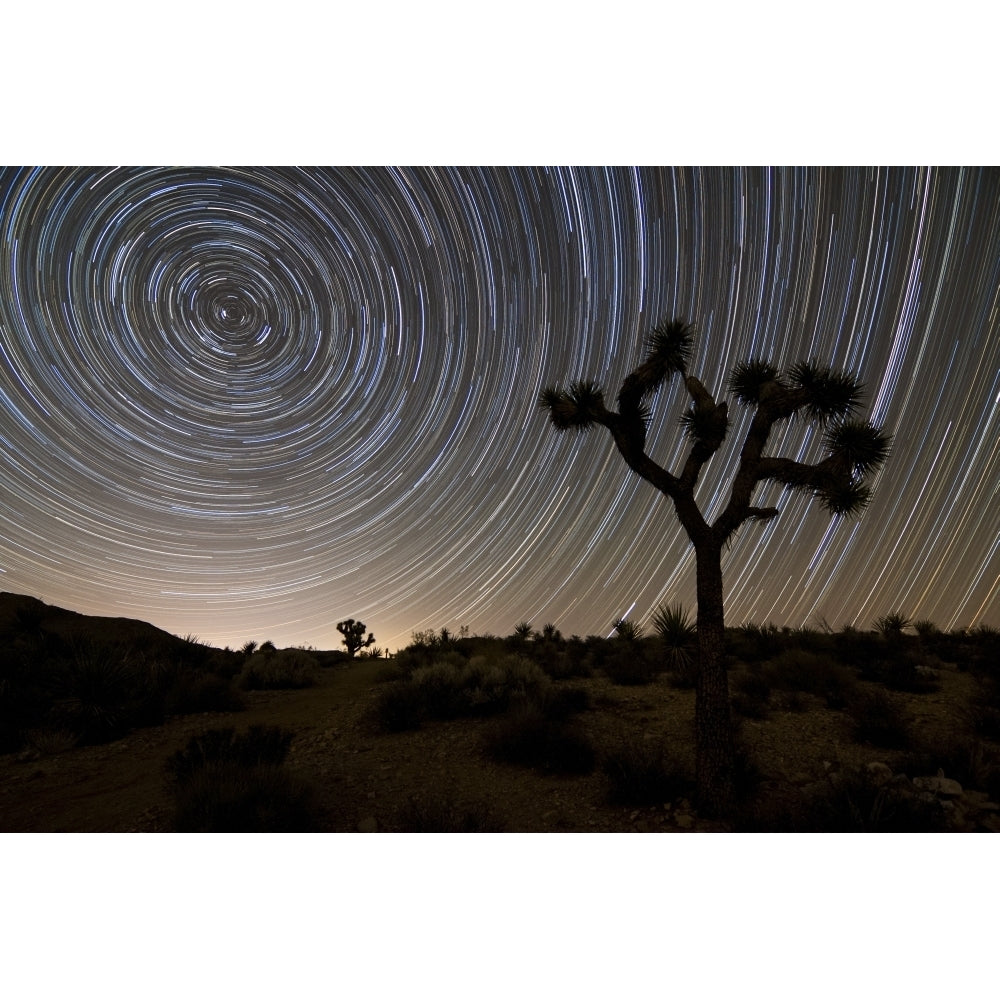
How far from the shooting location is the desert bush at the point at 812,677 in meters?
10.6

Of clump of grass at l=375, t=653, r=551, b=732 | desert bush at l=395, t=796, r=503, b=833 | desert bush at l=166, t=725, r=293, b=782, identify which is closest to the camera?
desert bush at l=395, t=796, r=503, b=833

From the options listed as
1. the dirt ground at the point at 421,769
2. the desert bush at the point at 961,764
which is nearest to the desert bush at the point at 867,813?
the dirt ground at the point at 421,769

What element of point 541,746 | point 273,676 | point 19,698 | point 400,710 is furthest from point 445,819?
point 273,676

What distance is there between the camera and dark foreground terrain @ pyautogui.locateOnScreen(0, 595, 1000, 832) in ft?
18.2

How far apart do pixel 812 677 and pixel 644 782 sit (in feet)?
27.6

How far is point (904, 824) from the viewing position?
16.3ft

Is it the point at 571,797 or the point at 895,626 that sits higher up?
the point at 895,626

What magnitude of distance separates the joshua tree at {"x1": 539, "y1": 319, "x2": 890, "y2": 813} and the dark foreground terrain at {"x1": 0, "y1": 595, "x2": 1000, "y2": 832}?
1.00 meters

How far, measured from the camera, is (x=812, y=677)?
38.5 feet

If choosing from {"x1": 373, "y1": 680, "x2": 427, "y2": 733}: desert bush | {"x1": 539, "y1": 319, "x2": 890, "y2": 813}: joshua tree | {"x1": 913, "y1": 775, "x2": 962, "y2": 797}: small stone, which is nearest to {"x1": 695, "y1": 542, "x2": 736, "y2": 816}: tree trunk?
{"x1": 539, "y1": 319, "x2": 890, "y2": 813}: joshua tree

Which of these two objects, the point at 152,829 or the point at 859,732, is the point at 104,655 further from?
the point at 859,732

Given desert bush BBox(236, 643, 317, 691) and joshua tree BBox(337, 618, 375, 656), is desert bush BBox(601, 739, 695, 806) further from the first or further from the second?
joshua tree BBox(337, 618, 375, 656)

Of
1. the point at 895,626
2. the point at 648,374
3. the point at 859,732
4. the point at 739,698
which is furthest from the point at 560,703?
the point at 895,626

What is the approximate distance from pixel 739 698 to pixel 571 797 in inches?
234
